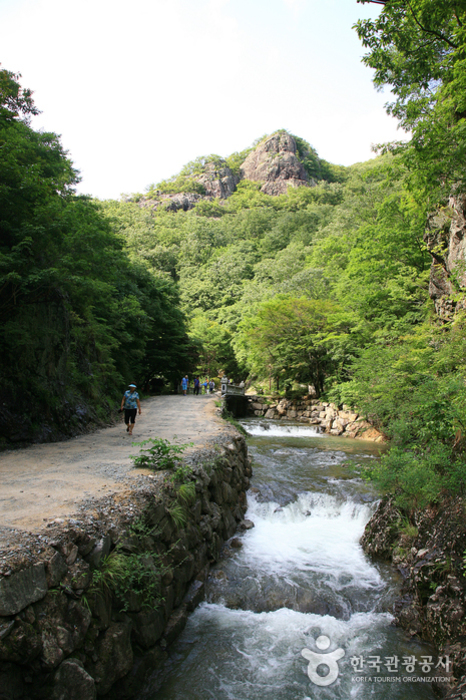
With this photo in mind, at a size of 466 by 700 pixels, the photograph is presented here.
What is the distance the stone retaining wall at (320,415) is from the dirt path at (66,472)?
9707 millimetres

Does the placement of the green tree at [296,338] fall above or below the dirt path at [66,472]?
above

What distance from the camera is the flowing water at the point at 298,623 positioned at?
4.15 metres

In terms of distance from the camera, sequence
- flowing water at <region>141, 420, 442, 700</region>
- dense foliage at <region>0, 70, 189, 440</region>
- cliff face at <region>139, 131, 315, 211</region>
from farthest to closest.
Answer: cliff face at <region>139, 131, 315, 211</region> → dense foliage at <region>0, 70, 189, 440</region> → flowing water at <region>141, 420, 442, 700</region>

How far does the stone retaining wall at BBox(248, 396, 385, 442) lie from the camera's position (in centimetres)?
1862

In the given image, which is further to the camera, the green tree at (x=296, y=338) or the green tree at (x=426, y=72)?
the green tree at (x=296, y=338)

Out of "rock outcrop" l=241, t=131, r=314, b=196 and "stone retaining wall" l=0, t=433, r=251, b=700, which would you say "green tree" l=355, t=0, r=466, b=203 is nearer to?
"stone retaining wall" l=0, t=433, r=251, b=700

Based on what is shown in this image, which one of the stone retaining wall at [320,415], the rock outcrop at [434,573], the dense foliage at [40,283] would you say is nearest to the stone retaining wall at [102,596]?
the rock outcrop at [434,573]

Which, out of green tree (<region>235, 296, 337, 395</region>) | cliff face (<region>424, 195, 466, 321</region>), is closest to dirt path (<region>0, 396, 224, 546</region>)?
cliff face (<region>424, 195, 466, 321</region>)

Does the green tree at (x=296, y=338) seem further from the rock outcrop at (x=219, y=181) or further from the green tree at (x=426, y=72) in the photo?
the rock outcrop at (x=219, y=181)

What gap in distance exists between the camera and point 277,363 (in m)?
27.6

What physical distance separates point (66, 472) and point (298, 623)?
4.29 m

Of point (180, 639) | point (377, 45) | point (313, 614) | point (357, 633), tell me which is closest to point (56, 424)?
point (180, 639)

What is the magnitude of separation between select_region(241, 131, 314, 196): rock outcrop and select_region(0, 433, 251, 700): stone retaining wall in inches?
3875

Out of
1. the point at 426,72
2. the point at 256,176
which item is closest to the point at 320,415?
the point at 426,72
